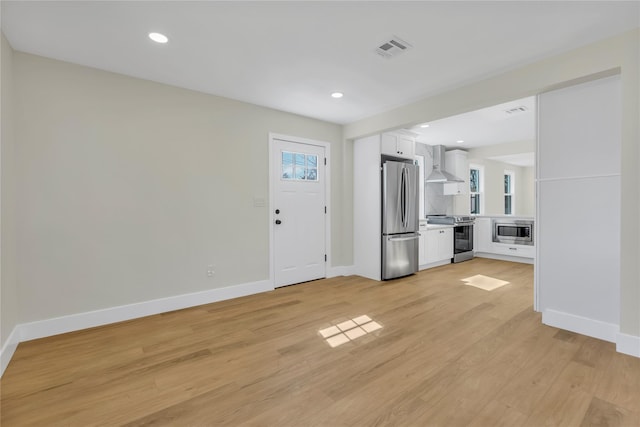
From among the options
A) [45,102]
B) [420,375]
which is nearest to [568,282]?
[420,375]

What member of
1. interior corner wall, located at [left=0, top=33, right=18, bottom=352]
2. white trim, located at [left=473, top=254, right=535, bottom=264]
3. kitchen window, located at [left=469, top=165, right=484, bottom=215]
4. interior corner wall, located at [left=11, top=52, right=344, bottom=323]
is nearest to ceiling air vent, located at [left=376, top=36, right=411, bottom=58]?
interior corner wall, located at [left=11, top=52, right=344, bottom=323]

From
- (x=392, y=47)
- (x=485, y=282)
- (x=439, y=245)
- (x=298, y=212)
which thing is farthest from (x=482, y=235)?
(x=392, y=47)

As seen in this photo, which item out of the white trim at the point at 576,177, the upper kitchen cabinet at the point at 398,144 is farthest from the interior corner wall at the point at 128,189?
the white trim at the point at 576,177

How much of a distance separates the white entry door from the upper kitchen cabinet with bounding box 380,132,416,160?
3.32ft

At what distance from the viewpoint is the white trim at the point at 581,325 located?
248 centimetres

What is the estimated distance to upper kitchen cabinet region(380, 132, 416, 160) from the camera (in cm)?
466

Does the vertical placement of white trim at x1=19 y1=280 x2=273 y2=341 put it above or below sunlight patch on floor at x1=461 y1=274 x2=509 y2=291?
above

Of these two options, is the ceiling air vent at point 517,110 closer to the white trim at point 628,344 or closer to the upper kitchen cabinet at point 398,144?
the upper kitchen cabinet at point 398,144

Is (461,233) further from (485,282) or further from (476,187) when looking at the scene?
(476,187)

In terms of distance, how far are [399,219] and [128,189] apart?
3751mm

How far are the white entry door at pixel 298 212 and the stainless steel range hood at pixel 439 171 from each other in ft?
9.89

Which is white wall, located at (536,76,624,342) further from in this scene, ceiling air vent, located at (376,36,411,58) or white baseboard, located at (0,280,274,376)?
white baseboard, located at (0,280,274,376)

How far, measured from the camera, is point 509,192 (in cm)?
878

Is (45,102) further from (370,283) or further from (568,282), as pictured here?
(568,282)
